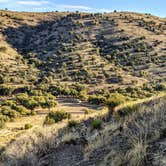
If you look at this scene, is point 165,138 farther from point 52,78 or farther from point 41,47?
point 41,47

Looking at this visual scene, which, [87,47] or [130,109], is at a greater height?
[130,109]

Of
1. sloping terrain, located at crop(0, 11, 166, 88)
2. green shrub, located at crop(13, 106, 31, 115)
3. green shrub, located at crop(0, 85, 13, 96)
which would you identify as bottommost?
green shrub, located at crop(0, 85, 13, 96)

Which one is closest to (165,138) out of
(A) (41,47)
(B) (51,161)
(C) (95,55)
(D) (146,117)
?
(D) (146,117)

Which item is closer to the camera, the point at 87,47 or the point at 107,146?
the point at 107,146

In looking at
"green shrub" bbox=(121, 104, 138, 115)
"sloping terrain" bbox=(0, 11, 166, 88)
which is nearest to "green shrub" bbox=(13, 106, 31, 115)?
"sloping terrain" bbox=(0, 11, 166, 88)

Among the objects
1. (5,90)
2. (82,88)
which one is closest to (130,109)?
(5,90)

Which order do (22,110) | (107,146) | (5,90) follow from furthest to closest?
(5,90) < (22,110) < (107,146)

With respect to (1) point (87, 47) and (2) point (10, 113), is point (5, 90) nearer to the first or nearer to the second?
(2) point (10, 113)

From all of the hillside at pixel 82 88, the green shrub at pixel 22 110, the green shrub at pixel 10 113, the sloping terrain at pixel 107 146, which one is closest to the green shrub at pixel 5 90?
the hillside at pixel 82 88

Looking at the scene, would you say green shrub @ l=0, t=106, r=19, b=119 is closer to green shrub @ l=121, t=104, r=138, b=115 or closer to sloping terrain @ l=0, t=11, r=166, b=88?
sloping terrain @ l=0, t=11, r=166, b=88

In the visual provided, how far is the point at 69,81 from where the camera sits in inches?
3273

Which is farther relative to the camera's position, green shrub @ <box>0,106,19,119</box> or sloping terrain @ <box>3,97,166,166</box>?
green shrub @ <box>0,106,19,119</box>

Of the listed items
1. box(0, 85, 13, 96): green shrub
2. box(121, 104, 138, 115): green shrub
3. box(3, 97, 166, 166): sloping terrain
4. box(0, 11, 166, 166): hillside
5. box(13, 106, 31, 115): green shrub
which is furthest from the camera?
box(0, 85, 13, 96): green shrub

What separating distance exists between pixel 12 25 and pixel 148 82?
68.0 metres
